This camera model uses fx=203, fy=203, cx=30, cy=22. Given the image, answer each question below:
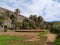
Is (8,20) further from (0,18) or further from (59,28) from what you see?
(59,28)

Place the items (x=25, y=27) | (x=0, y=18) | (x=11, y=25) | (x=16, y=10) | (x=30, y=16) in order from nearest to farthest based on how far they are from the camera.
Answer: (x=0, y=18), (x=25, y=27), (x=11, y=25), (x=16, y=10), (x=30, y=16)

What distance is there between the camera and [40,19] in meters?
118

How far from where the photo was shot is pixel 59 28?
73125 millimetres

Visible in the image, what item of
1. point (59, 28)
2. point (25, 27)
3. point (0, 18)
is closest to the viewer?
point (59, 28)

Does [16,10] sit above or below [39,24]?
above

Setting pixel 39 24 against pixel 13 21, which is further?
pixel 39 24

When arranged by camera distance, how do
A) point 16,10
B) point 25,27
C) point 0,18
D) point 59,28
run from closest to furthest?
point 59,28
point 0,18
point 25,27
point 16,10

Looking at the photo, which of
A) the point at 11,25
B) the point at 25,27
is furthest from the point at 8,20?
the point at 25,27

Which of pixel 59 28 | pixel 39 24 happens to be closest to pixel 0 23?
pixel 59 28

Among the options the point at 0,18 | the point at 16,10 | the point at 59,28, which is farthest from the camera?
the point at 16,10

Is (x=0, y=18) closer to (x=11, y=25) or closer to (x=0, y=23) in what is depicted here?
(x=0, y=23)

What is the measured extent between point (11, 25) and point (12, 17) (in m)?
5.04

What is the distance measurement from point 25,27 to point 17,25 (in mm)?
6105

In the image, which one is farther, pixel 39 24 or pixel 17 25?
pixel 39 24
